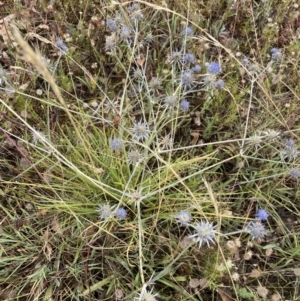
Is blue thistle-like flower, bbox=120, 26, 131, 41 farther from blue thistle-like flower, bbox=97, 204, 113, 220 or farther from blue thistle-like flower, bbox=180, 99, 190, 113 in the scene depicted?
blue thistle-like flower, bbox=97, 204, 113, 220

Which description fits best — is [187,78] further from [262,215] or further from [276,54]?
[262,215]

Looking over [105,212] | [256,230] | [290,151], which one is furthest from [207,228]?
[290,151]

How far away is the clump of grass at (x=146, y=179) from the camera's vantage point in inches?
56.2

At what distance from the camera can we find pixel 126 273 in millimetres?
1474

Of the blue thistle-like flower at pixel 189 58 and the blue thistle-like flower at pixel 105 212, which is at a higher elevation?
the blue thistle-like flower at pixel 189 58

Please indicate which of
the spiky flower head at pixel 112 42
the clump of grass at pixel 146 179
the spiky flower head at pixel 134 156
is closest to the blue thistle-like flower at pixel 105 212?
the clump of grass at pixel 146 179

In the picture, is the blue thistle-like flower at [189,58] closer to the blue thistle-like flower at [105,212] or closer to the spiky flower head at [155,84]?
the spiky flower head at [155,84]

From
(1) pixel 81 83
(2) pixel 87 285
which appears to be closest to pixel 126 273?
(2) pixel 87 285

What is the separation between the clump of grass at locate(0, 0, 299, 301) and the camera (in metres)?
1.43

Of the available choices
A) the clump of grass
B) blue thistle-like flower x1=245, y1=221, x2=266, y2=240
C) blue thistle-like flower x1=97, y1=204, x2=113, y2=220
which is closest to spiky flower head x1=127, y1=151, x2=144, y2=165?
the clump of grass

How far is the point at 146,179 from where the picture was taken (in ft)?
4.96

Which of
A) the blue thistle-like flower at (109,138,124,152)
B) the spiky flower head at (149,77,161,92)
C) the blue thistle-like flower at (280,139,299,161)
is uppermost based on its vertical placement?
the spiky flower head at (149,77,161,92)

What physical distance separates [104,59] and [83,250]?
0.77 metres

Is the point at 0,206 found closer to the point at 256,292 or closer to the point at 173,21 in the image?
the point at 256,292
